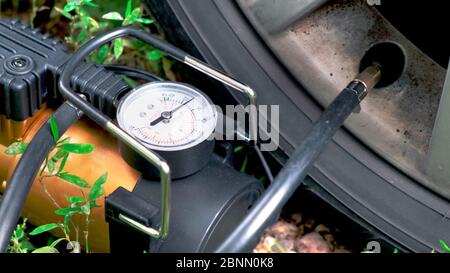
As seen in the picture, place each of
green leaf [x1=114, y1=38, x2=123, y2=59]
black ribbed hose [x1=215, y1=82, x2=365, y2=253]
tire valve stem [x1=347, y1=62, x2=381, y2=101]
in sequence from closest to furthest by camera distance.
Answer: black ribbed hose [x1=215, y1=82, x2=365, y2=253] < tire valve stem [x1=347, y1=62, x2=381, y2=101] < green leaf [x1=114, y1=38, x2=123, y2=59]

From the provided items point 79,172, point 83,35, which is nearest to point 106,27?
point 83,35

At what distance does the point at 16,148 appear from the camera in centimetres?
113

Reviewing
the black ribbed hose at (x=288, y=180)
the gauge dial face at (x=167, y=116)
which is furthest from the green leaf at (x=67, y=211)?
the black ribbed hose at (x=288, y=180)

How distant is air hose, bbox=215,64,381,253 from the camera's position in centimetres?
95

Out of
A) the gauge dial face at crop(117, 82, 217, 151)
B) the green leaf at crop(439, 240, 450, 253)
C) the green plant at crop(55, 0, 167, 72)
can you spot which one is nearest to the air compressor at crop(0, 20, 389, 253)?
the gauge dial face at crop(117, 82, 217, 151)

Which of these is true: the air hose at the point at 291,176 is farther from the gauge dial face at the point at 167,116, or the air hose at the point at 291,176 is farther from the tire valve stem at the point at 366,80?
the gauge dial face at the point at 167,116

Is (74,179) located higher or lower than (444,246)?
lower

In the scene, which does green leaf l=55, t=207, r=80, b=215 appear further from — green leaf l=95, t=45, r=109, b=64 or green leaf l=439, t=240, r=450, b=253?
green leaf l=439, t=240, r=450, b=253

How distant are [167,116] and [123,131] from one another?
127 millimetres

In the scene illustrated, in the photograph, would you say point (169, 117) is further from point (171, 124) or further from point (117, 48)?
point (117, 48)

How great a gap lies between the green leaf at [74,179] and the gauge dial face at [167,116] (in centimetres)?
9

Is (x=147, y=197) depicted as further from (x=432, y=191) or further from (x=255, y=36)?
(x=432, y=191)

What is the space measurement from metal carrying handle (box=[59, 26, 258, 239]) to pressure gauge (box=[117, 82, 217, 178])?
48mm
